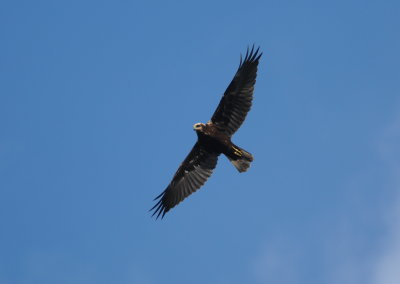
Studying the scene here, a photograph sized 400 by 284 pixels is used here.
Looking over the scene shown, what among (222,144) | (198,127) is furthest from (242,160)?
(198,127)

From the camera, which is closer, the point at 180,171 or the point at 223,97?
the point at 223,97

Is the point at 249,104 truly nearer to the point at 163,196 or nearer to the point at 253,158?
the point at 253,158

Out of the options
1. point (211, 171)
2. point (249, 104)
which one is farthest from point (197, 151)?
point (249, 104)

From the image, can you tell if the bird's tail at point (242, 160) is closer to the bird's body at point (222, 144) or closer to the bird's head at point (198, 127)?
the bird's body at point (222, 144)

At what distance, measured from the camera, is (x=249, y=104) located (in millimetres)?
21547

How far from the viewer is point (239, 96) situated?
21.5 meters

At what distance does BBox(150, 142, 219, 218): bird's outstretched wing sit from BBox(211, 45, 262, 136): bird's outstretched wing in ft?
4.11

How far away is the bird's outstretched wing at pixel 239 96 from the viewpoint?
21.5 meters

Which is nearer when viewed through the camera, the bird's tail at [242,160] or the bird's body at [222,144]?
the bird's body at [222,144]

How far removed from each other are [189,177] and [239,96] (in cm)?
265

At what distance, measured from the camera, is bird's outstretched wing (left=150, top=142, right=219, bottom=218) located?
74.2 feet

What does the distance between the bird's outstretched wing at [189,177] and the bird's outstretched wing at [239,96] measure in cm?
125

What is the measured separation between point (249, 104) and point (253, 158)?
1.32 m

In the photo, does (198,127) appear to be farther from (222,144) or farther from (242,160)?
(242,160)
